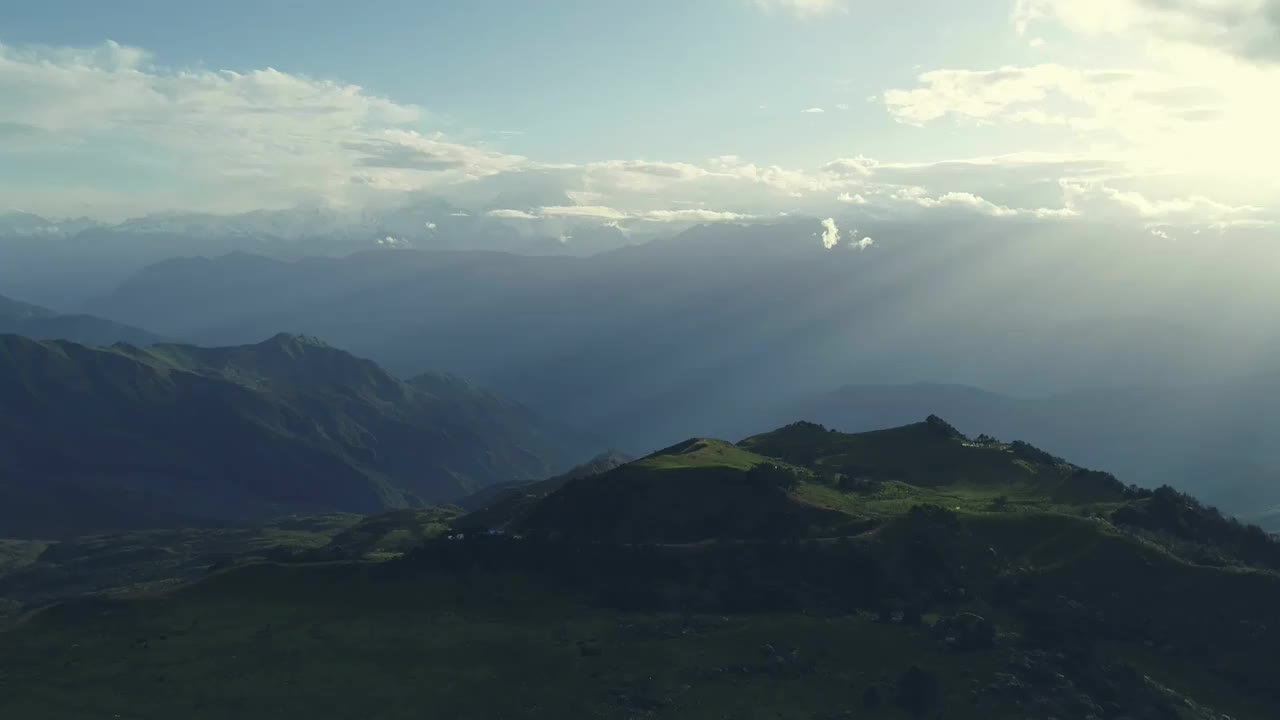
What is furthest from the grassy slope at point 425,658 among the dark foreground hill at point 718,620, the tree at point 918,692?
the tree at point 918,692

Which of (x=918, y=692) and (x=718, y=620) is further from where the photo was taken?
(x=718, y=620)

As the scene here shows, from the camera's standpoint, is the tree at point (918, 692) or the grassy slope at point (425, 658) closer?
the grassy slope at point (425, 658)

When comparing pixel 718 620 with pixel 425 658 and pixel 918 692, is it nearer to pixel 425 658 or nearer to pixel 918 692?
pixel 918 692

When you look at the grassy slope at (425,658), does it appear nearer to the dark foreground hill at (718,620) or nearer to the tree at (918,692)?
the dark foreground hill at (718,620)

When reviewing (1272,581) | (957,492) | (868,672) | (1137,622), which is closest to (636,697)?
(868,672)

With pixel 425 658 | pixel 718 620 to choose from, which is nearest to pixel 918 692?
pixel 718 620

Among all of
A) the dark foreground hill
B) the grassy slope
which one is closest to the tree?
the dark foreground hill

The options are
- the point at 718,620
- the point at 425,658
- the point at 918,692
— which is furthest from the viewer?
the point at 718,620

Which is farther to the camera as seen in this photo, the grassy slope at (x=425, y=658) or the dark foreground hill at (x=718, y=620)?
the dark foreground hill at (x=718, y=620)

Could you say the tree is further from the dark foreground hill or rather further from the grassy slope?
the grassy slope
